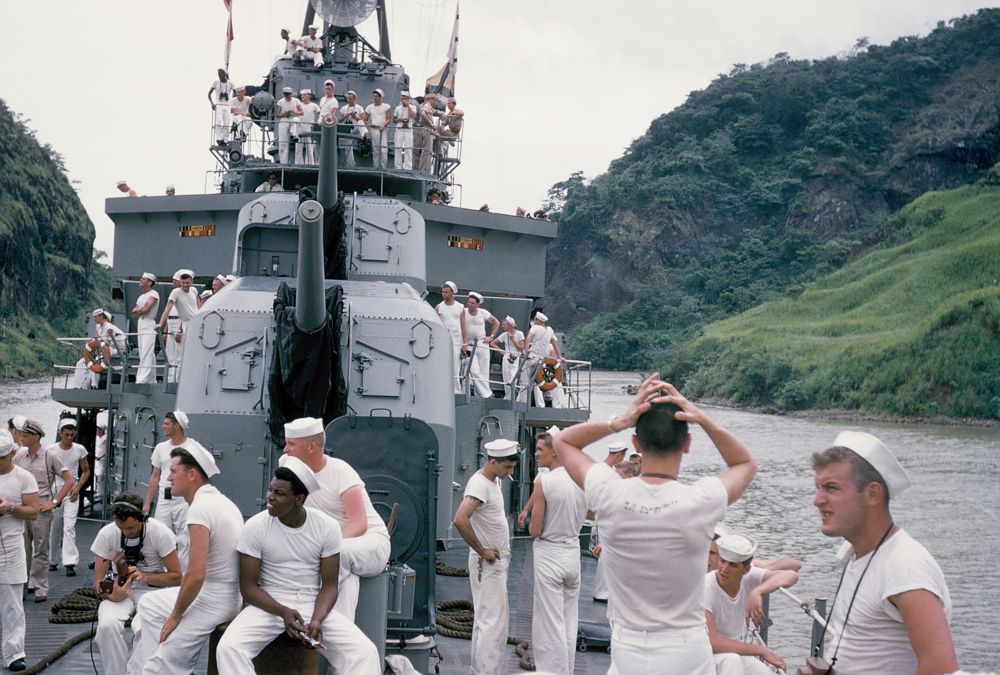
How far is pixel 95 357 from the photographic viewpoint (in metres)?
12.7

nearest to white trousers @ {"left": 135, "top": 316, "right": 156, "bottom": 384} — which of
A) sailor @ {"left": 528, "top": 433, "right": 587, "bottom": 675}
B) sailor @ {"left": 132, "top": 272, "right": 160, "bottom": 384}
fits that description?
sailor @ {"left": 132, "top": 272, "right": 160, "bottom": 384}

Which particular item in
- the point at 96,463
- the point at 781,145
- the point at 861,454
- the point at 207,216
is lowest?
the point at 96,463

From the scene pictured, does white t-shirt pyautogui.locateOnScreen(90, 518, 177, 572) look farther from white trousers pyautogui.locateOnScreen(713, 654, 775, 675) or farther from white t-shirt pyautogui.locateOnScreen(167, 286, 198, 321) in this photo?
white t-shirt pyautogui.locateOnScreen(167, 286, 198, 321)

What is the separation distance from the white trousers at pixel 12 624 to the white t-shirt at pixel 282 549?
263cm

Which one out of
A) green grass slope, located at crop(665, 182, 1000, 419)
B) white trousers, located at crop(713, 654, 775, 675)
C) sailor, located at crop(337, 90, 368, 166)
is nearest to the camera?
white trousers, located at crop(713, 654, 775, 675)

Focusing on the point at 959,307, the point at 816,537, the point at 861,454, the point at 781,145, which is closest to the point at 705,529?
the point at 861,454

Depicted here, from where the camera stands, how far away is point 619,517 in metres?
3.25

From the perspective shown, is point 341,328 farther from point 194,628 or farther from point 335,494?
point 194,628

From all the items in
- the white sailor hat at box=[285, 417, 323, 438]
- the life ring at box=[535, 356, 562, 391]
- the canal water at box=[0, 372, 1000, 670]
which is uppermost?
the life ring at box=[535, 356, 562, 391]

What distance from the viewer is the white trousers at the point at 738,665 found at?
4062 millimetres

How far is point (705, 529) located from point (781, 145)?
6403 cm

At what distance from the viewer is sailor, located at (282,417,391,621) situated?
5.00m

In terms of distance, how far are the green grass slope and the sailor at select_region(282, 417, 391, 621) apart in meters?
32.3

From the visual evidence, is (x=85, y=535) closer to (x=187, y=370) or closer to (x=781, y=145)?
(x=187, y=370)
